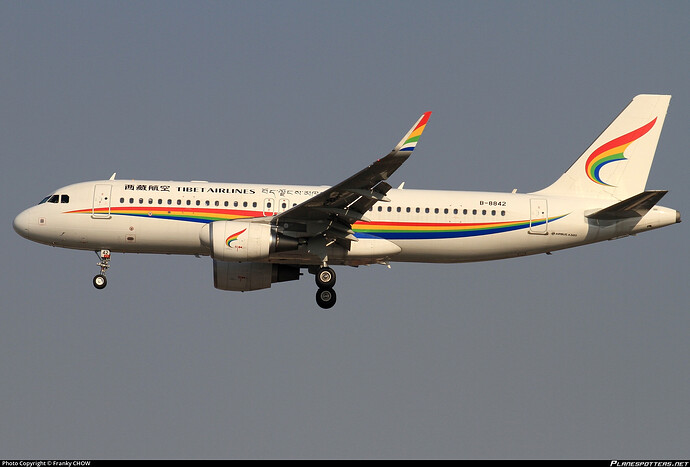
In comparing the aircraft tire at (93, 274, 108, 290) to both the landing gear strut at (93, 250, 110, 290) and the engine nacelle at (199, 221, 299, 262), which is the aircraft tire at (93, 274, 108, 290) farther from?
the engine nacelle at (199, 221, 299, 262)

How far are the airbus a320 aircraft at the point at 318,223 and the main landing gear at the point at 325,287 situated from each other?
37 millimetres

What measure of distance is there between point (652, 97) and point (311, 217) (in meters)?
15.2

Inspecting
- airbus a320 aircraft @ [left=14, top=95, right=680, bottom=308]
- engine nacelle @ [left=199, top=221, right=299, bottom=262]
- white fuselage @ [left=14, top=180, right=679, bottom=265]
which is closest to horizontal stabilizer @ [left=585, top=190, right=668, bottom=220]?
airbus a320 aircraft @ [left=14, top=95, right=680, bottom=308]

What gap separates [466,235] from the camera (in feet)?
125

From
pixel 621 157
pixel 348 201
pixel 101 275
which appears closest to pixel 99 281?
pixel 101 275

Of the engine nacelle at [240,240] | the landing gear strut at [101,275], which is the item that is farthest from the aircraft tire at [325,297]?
the landing gear strut at [101,275]

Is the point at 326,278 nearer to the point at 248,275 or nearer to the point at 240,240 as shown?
the point at 248,275

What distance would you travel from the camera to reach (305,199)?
3822cm

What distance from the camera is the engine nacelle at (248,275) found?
3944 centimetres

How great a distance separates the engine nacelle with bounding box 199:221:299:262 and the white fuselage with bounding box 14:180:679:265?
1.07m

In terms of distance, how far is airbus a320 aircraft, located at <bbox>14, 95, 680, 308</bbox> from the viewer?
123 feet

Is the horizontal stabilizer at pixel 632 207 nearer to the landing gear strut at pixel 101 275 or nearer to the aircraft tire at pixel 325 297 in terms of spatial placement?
the aircraft tire at pixel 325 297

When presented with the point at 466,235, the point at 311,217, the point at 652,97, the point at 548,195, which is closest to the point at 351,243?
the point at 311,217

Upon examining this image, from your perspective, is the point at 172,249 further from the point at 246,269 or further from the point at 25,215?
the point at 25,215
